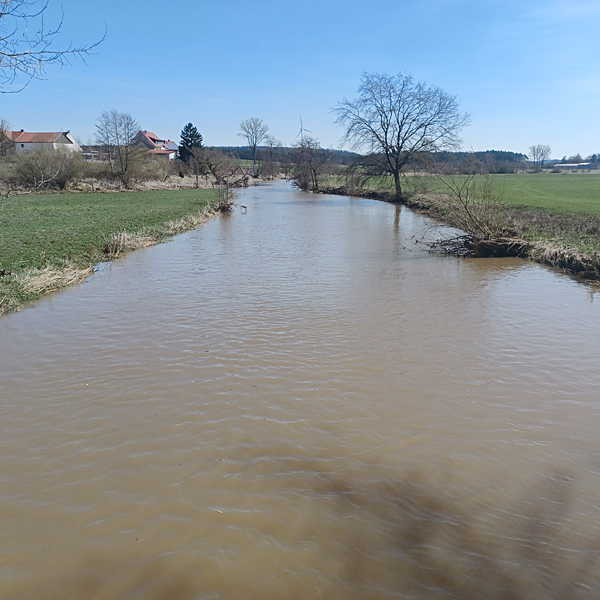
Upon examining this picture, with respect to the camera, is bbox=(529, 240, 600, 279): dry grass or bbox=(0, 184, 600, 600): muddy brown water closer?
bbox=(0, 184, 600, 600): muddy brown water

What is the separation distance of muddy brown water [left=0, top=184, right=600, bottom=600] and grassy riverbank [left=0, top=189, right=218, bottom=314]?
126 centimetres

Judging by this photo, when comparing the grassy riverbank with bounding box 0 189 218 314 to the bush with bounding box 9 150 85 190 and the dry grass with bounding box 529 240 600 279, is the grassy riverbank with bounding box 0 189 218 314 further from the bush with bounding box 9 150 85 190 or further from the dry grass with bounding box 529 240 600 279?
the dry grass with bounding box 529 240 600 279

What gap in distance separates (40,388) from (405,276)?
9.37 metres

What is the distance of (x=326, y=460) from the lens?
448 centimetres

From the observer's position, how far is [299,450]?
15.2 ft

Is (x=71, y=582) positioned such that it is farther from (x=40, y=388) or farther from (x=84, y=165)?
(x=84, y=165)

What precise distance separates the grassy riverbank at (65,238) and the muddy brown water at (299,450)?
126 cm

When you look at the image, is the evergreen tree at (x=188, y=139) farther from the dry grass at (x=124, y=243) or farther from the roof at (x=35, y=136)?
the dry grass at (x=124, y=243)

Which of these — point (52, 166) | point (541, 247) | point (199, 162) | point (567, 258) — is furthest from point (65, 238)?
point (199, 162)

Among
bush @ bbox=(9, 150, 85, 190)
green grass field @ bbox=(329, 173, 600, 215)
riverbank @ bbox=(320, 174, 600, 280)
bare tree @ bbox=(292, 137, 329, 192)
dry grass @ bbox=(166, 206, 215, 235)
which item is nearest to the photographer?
riverbank @ bbox=(320, 174, 600, 280)

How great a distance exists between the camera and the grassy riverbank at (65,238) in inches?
413

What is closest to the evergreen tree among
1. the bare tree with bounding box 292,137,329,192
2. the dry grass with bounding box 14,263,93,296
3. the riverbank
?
the bare tree with bounding box 292,137,329,192

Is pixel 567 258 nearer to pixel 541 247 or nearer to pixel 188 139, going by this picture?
pixel 541 247

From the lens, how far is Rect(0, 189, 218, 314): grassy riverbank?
413 inches
